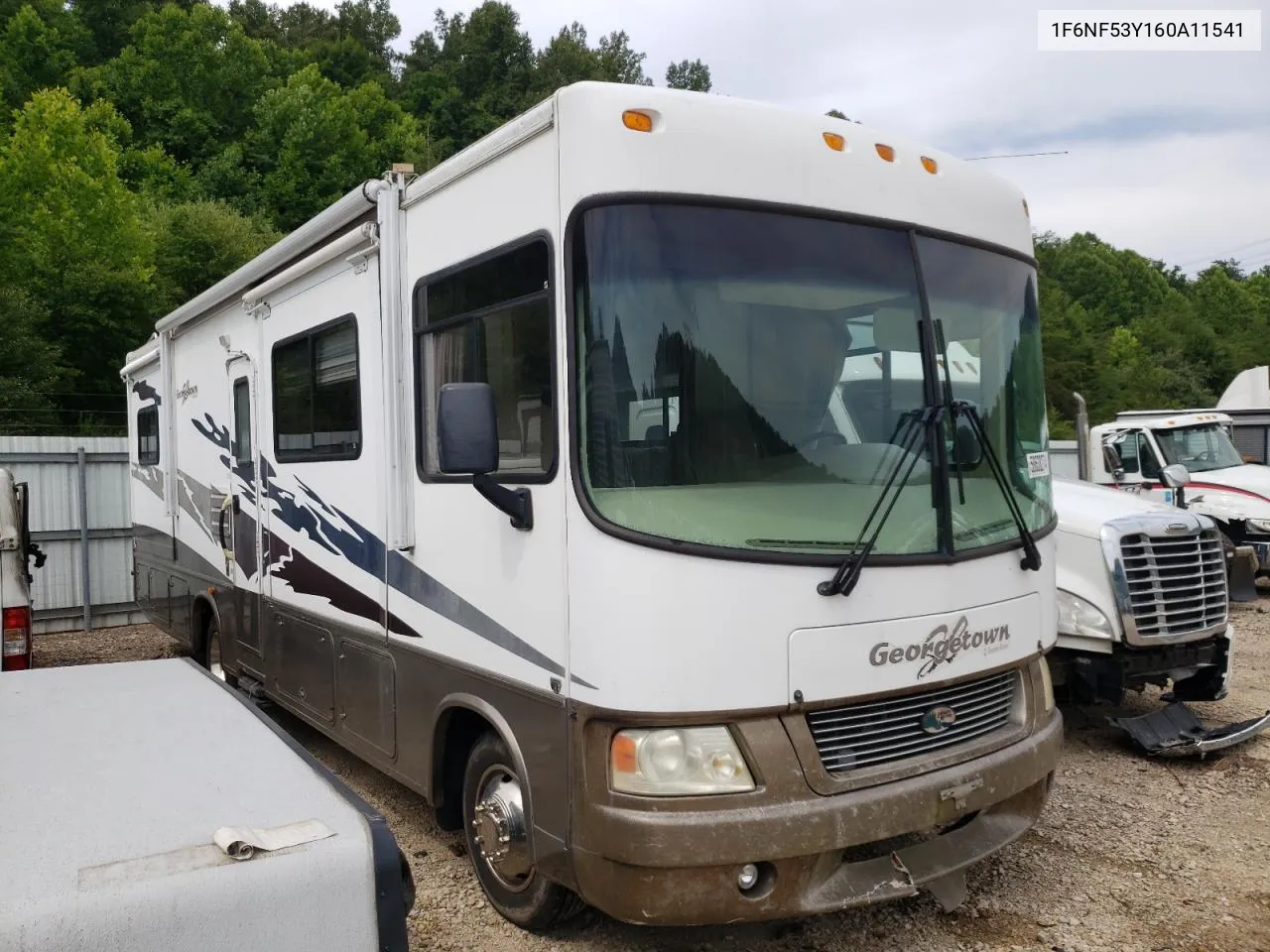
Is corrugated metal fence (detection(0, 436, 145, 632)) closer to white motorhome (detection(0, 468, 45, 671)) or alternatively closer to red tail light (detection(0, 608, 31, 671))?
white motorhome (detection(0, 468, 45, 671))

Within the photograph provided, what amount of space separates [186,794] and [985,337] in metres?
3.21

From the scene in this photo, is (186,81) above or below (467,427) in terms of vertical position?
above

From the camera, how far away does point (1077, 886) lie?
4.39m

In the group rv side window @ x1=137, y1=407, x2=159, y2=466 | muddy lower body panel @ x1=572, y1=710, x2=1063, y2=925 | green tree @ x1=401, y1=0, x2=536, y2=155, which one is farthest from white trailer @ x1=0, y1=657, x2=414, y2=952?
green tree @ x1=401, y1=0, x2=536, y2=155

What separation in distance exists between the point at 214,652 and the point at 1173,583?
635 centimetres

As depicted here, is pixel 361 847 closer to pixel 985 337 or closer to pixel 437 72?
pixel 985 337

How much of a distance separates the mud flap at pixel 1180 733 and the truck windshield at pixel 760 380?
2.97 m

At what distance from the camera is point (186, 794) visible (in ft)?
8.48

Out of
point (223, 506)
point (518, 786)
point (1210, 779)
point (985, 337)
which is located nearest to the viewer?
point (518, 786)

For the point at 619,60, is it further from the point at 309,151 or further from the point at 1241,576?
the point at 1241,576

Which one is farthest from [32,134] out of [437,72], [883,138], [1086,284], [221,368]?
[1086,284]

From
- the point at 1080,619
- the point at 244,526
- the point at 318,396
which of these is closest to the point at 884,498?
the point at 318,396

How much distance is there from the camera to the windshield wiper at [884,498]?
10.7ft

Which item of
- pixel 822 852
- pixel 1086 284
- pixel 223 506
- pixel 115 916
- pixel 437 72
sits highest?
pixel 437 72
